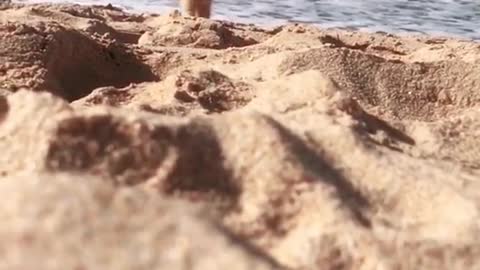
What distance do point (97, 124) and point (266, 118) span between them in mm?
264

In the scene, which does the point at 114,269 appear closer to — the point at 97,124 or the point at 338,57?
A: the point at 97,124

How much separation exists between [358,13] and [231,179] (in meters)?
5.28

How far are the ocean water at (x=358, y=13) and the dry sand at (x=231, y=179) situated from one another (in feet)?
11.4

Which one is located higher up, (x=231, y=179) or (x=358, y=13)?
(x=231, y=179)

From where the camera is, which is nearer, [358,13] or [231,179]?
[231,179]

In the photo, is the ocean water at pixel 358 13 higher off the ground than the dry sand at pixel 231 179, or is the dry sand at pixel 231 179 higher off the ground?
the dry sand at pixel 231 179

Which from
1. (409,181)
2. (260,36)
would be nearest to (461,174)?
(409,181)

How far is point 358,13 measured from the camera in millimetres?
6363

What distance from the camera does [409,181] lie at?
54.4 inches

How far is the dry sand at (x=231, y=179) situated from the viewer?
2.88ft

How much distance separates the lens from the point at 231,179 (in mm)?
1220

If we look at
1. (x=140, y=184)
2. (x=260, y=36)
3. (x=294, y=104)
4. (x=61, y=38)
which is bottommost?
(x=260, y=36)

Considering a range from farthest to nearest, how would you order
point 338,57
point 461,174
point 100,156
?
point 338,57
point 461,174
point 100,156

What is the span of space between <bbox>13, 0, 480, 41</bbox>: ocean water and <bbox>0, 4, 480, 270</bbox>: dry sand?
11.4 ft
